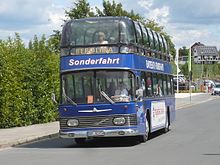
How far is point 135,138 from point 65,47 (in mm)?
4061

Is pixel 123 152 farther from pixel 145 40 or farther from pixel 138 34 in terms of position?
pixel 145 40

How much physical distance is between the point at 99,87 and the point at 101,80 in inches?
8.6

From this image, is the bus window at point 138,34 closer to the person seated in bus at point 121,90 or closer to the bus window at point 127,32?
the bus window at point 127,32

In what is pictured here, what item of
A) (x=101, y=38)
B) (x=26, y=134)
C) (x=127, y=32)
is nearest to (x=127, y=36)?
(x=127, y=32)

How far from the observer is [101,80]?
1703 centimetres

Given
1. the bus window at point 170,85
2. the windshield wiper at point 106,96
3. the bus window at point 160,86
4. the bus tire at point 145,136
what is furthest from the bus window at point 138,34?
the bus window at point 170,85

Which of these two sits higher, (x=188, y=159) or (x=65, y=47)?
(x=65, y=47)

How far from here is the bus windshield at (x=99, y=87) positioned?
1691 centimetres

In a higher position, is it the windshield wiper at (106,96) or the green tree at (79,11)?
the green tree at (79,11)

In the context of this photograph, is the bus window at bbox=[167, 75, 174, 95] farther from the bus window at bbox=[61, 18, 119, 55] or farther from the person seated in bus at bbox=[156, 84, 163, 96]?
the bus window at bbox=[61, 18, 119, 55]

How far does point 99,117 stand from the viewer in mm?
16766

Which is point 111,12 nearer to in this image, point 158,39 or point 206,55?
point 158,39

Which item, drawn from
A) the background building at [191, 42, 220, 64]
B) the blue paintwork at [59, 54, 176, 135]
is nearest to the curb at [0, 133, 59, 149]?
the blue paintwork at [59, 54, 176, 135]

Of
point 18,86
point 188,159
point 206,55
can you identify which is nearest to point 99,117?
point 188,159
